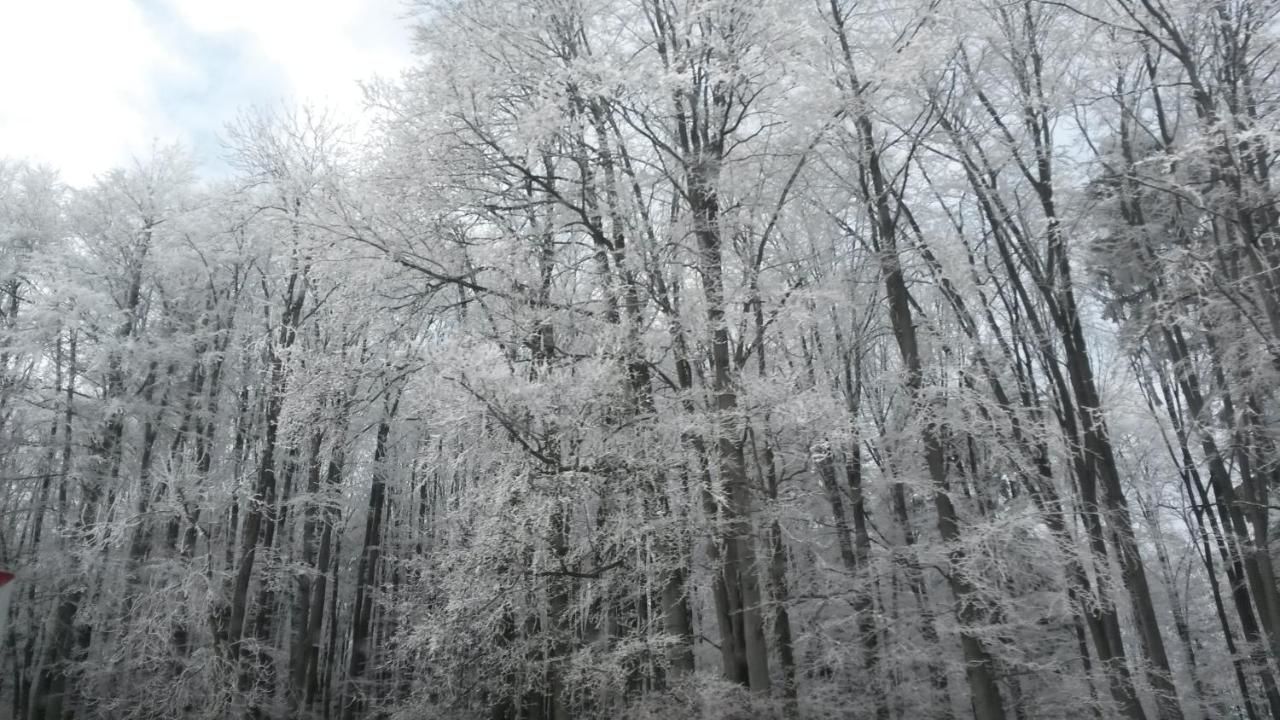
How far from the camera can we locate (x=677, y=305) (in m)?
9.60

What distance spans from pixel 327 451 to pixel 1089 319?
14.4 meters

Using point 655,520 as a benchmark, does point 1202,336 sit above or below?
above

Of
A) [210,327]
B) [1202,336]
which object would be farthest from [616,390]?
[210,327]

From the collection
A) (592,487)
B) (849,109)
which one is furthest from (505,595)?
(849,109)

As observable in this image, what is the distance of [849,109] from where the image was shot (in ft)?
30.9

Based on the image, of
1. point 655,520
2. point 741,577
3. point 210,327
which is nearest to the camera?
point 655,520

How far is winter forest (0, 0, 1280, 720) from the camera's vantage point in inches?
327

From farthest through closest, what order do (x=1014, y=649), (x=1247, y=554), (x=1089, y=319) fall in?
(x=1089, y=319) → (x=1247, y=554) → (x=1014, y=649)

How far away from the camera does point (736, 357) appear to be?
9.79 metres

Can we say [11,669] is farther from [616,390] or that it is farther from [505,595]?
[616,390]

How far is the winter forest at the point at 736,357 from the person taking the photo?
830 cm

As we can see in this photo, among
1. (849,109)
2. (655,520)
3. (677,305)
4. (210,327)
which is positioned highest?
(210,327)

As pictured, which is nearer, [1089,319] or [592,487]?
[592,487]

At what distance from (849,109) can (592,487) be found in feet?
17.9
